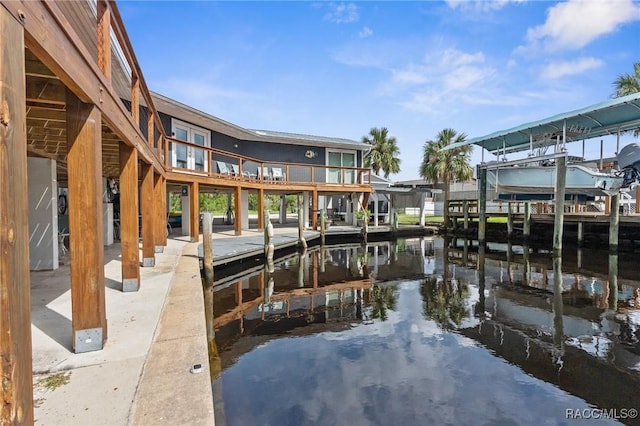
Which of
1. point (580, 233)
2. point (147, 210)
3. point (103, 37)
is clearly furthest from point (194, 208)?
point (580, 233)

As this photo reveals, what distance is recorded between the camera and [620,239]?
16266 mm

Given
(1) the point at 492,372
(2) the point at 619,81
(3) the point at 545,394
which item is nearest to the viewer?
(3) the point at 545,394

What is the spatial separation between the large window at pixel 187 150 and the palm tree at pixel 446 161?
17.0 m

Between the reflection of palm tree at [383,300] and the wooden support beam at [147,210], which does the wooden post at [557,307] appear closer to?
the reflection of palm tree at [383,300]

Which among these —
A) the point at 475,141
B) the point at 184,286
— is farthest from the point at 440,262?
the point at 184,286

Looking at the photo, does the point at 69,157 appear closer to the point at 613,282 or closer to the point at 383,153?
the point at 613,282

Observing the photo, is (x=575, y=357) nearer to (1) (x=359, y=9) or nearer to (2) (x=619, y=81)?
(1) (x=359, y=9)

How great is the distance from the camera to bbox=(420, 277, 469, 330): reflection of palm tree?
7.19m

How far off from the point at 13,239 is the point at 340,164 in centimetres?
2003

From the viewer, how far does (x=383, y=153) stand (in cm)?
3453

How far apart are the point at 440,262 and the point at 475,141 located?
8019 mm

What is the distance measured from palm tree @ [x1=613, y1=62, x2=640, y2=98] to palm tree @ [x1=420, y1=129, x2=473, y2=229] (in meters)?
8.87

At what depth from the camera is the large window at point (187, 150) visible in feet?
44.3

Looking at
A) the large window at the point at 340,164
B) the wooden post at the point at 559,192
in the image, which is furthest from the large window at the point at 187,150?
the wooden post at the point at 559,192
